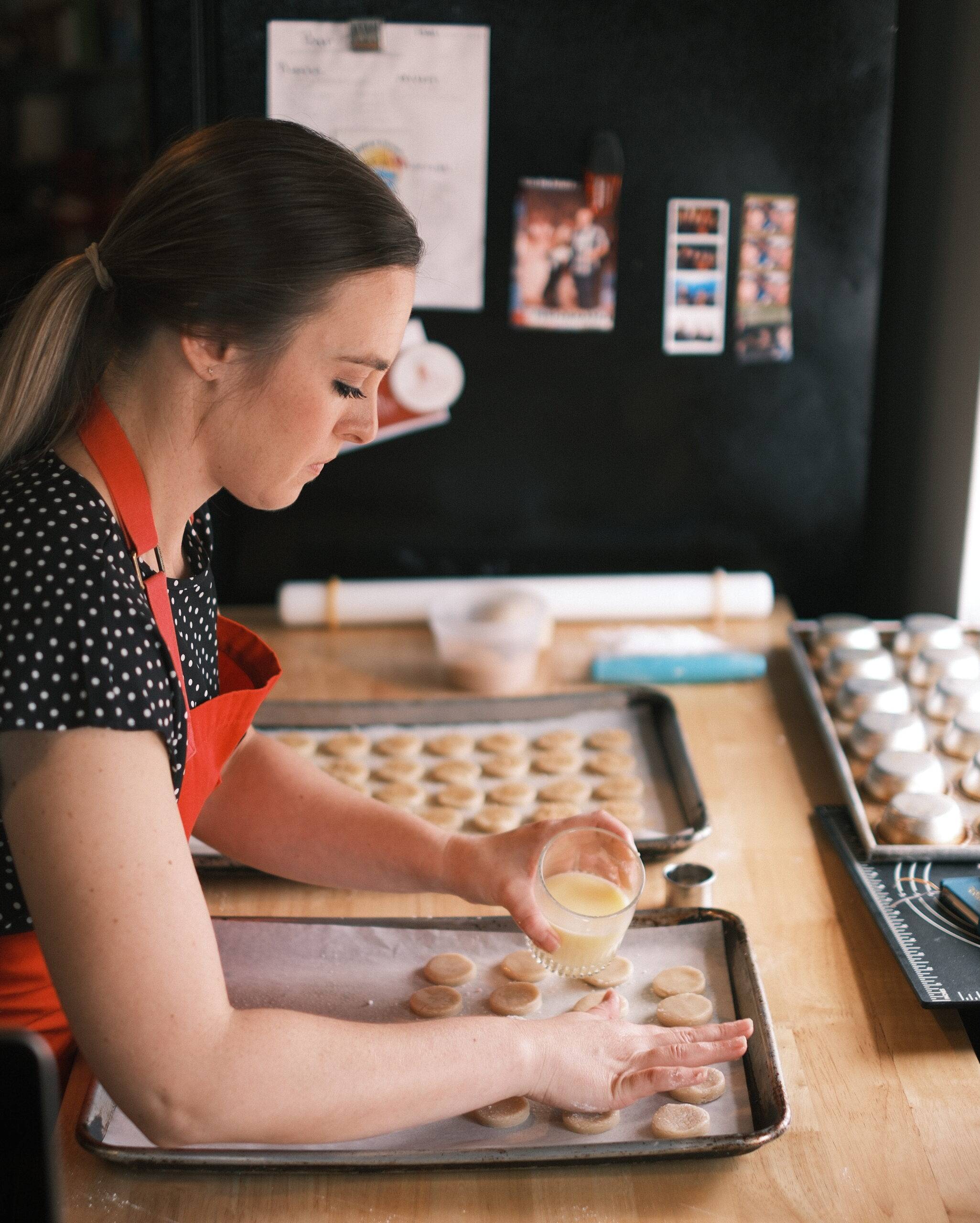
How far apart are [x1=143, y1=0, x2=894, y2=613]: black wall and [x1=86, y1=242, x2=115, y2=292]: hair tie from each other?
1.01 metres

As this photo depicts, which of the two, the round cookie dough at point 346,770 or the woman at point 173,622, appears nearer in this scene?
the woman at point 173,622

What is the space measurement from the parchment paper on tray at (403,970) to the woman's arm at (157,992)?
0.14 metres

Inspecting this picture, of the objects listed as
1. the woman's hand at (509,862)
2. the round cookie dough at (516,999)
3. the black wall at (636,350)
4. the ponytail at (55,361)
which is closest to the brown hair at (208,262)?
the ponytail at (55,361)

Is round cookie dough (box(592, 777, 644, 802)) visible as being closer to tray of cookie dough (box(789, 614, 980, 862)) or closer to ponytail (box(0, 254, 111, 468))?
tray of cookie dough (box(789, 614, 980, 862))

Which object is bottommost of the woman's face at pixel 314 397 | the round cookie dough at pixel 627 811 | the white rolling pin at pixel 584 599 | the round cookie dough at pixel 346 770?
the round cookie dough at pixel 346 770

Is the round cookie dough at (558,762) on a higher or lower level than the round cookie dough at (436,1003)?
higher

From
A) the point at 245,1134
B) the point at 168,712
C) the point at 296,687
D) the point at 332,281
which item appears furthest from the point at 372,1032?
the point at 296,687

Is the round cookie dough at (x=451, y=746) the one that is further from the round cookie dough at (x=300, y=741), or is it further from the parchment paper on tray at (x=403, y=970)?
the parchment paper on tray at (x=403, y=970)

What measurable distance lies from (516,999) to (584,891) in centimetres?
12

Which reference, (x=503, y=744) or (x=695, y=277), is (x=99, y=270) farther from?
(x=695, y=277)

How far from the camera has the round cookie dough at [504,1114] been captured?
1.06 m

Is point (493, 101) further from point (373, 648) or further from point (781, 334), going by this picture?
point (373, 648)

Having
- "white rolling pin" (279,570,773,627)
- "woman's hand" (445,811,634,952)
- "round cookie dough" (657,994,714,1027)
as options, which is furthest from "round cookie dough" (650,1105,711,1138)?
"white rolling pin" (279,570,773,627)

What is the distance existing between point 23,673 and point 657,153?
5.17ft
